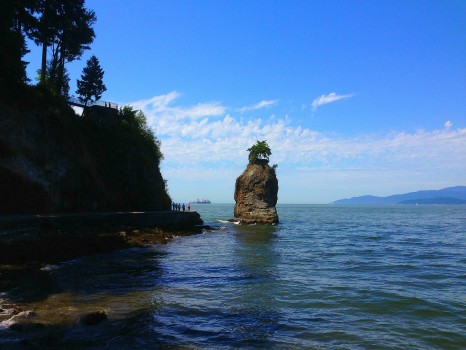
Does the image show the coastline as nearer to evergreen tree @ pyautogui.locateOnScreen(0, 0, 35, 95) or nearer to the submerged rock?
the submerged rock

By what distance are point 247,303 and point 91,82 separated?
142ft

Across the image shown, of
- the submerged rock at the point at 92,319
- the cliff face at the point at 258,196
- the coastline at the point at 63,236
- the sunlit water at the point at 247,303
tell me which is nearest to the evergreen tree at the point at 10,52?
the coastline at the point at 63,236

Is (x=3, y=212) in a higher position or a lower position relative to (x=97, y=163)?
lower

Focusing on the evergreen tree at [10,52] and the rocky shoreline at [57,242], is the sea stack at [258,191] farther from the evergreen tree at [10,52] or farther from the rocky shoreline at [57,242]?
the evergreen tree at [10,52]

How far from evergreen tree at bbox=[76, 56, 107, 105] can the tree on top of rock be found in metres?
27.3

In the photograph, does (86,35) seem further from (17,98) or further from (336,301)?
(336,301)

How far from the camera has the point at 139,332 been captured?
9.06 meters

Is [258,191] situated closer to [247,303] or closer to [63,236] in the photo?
[63,236]

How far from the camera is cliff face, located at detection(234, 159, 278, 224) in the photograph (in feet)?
195

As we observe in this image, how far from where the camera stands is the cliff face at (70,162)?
86.0 ft

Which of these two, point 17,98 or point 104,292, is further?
point 17,98

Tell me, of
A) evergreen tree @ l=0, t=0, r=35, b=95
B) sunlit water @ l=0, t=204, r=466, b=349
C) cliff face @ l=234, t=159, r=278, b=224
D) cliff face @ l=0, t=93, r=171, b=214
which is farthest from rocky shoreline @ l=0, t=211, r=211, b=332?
cliff face @ l=234, t=159, r=278, b=224

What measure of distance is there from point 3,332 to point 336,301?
9.78m

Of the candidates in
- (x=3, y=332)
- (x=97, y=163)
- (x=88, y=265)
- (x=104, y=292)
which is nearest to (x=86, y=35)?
(x=97, y=163)
